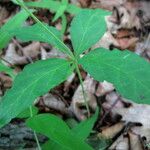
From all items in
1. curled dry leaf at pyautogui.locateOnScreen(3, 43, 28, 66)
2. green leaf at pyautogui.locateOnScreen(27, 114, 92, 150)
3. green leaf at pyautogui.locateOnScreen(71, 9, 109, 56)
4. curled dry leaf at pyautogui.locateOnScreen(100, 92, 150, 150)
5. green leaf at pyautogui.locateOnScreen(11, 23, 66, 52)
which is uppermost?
green leaf at pyautogui.locateOnScreen(11, 23, 66, 52)

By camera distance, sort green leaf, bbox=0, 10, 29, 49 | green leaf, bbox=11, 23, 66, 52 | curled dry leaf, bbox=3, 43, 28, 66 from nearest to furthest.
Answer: green leaf, bbox=11, 23, 66, 52
green leaf, bbox=0, 10, 29, 49
curled dry leaf, bbox=3, 43, 28, 66

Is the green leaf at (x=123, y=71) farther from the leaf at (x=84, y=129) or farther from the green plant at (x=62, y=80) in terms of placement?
the leaf at (x=84, y=129)

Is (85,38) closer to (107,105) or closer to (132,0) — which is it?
(107,105)

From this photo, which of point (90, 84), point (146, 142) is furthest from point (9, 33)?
point (146, 142)

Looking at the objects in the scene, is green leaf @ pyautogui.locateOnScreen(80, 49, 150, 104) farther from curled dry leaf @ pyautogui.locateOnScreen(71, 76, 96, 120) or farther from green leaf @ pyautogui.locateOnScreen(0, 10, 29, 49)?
curled dry leaf @ pyautogui.locateOnScreen(71, 76, 96, 120)

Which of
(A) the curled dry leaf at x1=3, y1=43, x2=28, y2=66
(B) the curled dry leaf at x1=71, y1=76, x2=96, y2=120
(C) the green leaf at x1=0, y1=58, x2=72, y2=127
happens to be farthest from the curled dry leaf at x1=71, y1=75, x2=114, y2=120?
(C) the green leaf at x1=0, y1=58, x2=72, y2=127

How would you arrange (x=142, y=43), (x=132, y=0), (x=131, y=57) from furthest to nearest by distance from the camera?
(x=132, y=0), (x=142, y=43), (x=131, y=57)
